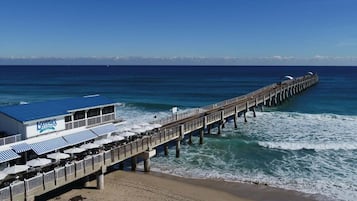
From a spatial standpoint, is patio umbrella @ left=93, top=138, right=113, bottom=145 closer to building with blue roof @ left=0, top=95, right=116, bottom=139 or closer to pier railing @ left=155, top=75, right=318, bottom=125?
building with blue roof @ left=0, top=95, right=116, bottom=139

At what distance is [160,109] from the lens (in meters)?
54.0

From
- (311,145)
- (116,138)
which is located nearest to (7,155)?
(116,138)

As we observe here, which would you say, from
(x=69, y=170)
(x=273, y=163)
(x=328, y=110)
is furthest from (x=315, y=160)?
(x=328, y=110)

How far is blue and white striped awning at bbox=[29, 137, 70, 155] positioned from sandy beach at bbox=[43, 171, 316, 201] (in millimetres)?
2468

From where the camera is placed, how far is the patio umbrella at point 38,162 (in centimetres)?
1853

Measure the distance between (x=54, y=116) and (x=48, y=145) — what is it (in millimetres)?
1905

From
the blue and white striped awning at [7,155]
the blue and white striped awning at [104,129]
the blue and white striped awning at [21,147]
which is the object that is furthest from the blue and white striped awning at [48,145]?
the blue and white striped awning at [104,129]

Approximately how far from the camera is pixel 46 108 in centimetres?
2273

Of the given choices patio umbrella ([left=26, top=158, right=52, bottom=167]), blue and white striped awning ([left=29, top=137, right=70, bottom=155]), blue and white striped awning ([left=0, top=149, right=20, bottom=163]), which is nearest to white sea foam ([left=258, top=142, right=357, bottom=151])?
blue and white striped awning ([left=29, top=137, right=70, bottom=155])

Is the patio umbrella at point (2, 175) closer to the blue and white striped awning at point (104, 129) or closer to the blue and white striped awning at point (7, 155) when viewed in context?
the blue and white striped awning at point (7, 155)

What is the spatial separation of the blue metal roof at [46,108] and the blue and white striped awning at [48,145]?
1456mm

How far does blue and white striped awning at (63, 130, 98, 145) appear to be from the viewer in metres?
21.8

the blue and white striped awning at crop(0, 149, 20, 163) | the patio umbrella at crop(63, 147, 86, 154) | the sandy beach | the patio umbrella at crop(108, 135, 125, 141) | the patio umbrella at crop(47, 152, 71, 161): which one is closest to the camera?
the blue and white striped awning at crop(0, 149, 20, 163)

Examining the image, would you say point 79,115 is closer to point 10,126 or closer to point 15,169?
point 10,126
